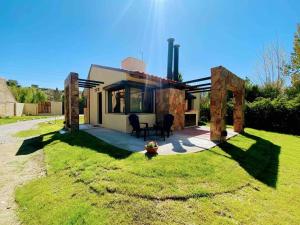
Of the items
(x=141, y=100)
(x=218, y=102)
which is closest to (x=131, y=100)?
(x=141, y=100)

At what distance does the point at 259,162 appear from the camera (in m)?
6.67

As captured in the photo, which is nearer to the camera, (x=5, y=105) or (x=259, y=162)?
(x=259, y=162)

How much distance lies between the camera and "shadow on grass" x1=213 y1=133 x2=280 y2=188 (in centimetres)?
538

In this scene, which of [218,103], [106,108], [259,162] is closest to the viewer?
[259,162]

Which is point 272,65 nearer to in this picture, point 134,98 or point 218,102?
point 218,102

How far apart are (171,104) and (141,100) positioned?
2.06 metres

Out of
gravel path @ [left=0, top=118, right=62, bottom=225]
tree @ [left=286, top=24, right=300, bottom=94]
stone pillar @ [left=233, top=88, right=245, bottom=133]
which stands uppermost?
tree @ [left=286, top=24, right=300, bottom=94]

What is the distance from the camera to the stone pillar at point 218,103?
8.76 m

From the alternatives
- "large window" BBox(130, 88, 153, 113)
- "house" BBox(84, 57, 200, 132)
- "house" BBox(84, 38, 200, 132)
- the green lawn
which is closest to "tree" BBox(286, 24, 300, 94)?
"house" BBox(84, 38, 200, 132)

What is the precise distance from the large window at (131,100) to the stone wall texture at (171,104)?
0.58 m

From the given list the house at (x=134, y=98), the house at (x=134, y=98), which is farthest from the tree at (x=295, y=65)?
the house at (x=134, y=98)

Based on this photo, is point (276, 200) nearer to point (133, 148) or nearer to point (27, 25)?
point (133, 148)

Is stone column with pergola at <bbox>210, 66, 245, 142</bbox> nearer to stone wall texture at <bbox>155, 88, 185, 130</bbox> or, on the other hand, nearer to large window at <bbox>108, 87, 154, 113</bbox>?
stone wall texture at <bbox>155, 88, 185, 130</bbox>

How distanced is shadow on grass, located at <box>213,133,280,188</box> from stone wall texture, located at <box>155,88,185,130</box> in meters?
4.58
